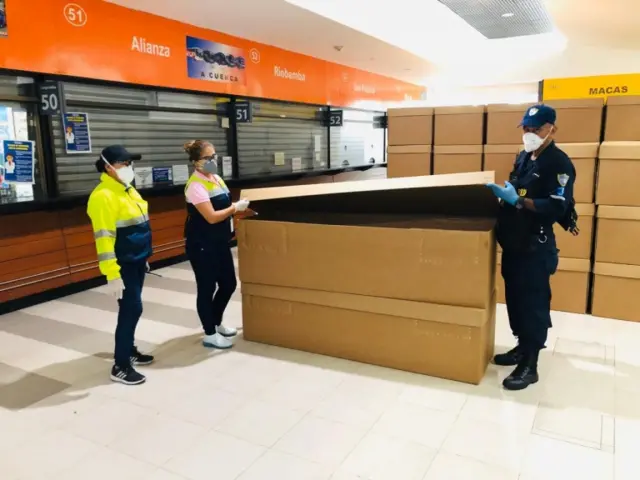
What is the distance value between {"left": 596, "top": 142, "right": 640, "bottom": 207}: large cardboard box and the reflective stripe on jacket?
→ 310 centimetres

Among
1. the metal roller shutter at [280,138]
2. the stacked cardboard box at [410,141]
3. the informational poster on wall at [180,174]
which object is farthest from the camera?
the metal roller shutter at [280,138]

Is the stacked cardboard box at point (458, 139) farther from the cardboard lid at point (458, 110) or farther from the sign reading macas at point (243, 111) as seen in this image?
the sign reading macas at point (243, 111)

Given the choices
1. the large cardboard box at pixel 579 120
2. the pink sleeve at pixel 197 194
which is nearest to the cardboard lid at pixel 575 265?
the large cardboard box at pixel 579 120

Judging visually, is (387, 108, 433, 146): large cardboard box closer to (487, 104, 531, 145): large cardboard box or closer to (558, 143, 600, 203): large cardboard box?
(487, 104, 531, 145): large cardboard box

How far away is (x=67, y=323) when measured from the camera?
3.82m

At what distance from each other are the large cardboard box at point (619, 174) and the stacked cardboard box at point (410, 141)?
1.38 metres

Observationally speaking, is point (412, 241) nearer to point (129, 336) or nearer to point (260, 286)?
point (260, 286)

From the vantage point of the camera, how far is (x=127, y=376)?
280 cm

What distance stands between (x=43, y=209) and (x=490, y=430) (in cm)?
376

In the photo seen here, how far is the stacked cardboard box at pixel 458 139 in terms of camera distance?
4.25 meters

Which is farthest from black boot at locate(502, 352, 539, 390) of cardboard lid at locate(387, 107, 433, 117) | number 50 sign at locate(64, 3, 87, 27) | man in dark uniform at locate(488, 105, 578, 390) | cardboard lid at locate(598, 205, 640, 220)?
number 50 sign at locate(64, 3, 87, 27)

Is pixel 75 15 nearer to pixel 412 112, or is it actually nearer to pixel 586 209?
pixel 412 112

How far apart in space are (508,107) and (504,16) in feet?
Answer: 11.3

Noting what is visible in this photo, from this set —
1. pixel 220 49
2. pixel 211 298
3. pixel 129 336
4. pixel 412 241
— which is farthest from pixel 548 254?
pixel 220 49
